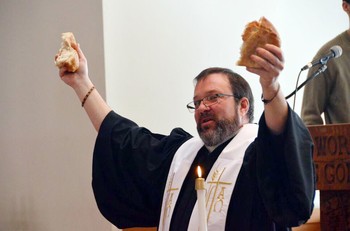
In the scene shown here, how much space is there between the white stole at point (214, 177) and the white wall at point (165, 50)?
1489 mm

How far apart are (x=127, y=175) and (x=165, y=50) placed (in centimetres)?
184

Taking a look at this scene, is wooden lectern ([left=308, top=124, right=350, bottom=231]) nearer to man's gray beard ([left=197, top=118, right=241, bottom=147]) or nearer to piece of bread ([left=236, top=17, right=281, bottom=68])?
man's gray beard ([left=197, top=118, right=241, bottom=147])

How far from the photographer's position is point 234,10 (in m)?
5.74

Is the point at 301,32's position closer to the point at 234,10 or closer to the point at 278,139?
the point at 234,10

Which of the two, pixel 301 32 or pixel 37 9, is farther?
pixel 301 32

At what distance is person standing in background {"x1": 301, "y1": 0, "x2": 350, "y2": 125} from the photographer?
3973 millimetres

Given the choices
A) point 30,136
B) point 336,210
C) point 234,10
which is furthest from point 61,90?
point 336,210

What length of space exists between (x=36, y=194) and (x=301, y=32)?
3185 millimetres

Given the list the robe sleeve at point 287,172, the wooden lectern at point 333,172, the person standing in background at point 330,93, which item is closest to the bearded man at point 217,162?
the robe sleeve at point 287,172

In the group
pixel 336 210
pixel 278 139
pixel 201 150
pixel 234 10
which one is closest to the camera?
pixel 278 139

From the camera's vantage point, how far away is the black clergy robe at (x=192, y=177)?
2.49m

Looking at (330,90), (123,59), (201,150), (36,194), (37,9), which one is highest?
(37,9)

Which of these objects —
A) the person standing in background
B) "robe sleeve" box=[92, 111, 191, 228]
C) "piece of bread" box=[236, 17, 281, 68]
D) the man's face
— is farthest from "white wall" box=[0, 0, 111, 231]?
"piece of bread" box=[236, 17, 281, 68]

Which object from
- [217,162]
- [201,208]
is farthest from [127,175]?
[201,208]
